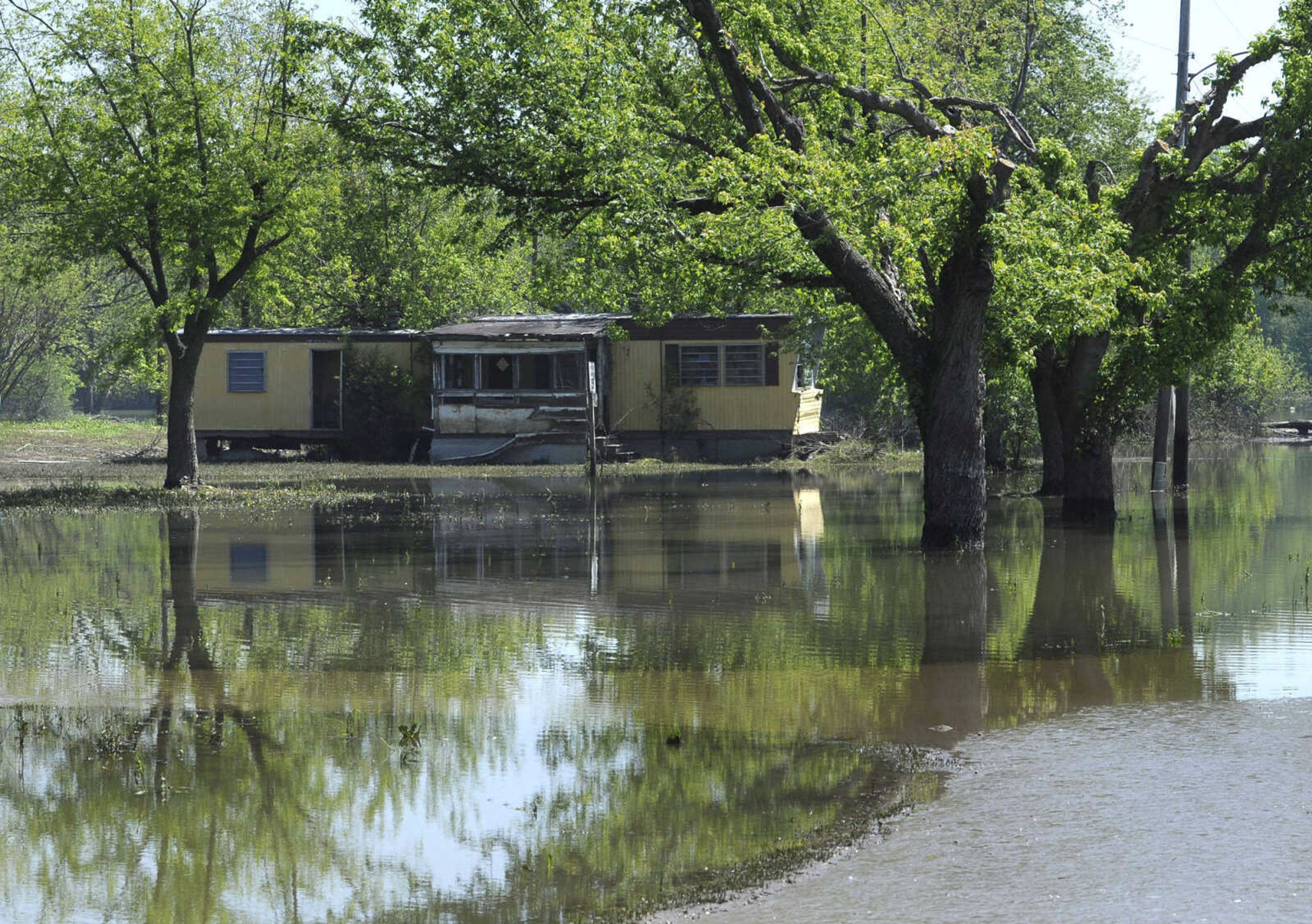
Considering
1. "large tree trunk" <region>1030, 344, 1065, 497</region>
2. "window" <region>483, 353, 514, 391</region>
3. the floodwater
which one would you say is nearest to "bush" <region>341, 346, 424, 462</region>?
"window" <region>483, 353, 514, 391</region>

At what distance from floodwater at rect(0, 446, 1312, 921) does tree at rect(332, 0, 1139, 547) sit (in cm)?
255

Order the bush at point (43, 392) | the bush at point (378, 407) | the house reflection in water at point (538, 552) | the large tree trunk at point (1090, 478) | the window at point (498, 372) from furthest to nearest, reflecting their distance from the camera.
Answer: the bush at point (43, 392) → the bush at point (378, 407) → the window at point (498, 372) → the large tree trunk at point (1090, 478) → the house reflection in water at point (538, 552)

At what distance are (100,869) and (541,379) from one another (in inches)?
1387

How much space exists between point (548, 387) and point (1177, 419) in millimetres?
17676

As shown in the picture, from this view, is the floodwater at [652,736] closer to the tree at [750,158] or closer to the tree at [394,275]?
the tree at [750,158]

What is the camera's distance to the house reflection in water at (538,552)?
1433 cm

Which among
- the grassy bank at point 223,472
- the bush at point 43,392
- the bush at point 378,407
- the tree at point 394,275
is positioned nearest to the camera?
the grassy bank at point 223,472

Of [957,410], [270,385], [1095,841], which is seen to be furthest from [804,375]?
[1095,841]

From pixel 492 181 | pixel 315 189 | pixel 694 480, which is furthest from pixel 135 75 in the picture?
pixel 694 480

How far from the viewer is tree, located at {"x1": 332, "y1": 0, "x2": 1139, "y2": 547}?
52.2 feet

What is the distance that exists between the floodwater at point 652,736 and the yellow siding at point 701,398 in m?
22.9

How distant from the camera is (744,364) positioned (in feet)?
130

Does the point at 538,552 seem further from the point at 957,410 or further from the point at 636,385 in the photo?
the point at 636,385

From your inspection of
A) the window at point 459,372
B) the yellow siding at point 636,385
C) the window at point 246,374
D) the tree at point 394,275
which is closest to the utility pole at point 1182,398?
the yellow siding at point 636,385
